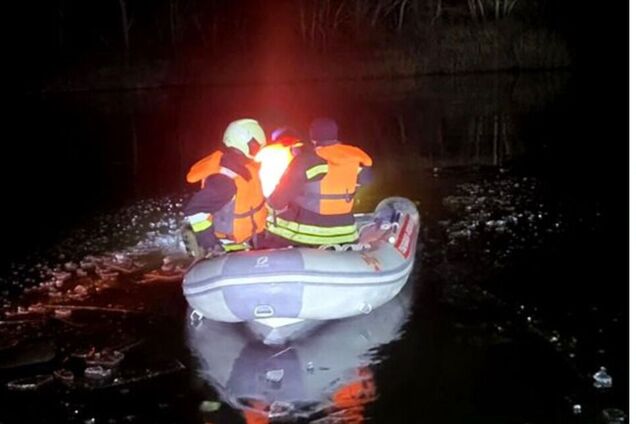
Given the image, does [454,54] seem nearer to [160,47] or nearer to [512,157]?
[160,47]

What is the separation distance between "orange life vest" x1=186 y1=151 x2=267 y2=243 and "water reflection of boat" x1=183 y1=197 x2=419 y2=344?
0.48 metres

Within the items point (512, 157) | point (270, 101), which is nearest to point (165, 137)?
point (270, 101)

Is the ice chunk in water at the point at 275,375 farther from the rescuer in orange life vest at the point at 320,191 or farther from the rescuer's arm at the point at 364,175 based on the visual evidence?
the rescuer's arm at the point at 364,175

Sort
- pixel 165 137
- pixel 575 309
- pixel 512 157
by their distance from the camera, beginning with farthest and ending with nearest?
1. pixel 165 137
2. pixel 512 157
3. pixel 575 309

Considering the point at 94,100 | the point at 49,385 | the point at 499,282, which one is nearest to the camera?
the point at 49,385

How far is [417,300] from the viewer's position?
291 inches

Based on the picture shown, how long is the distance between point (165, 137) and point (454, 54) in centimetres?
1212

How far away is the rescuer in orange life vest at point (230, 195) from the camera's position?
6629 mm

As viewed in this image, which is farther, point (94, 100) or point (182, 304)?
point (94, 100)

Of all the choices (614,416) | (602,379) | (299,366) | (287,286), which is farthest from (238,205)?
(614,416)

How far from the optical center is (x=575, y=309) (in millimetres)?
7098

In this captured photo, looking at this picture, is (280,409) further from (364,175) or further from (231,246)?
(364,175)

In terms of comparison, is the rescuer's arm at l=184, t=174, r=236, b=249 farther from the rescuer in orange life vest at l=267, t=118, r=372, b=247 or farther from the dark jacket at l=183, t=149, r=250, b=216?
the rescuer in orange life vest at l=267, t=118, r=372, b=247

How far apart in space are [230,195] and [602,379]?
2.69 metres
